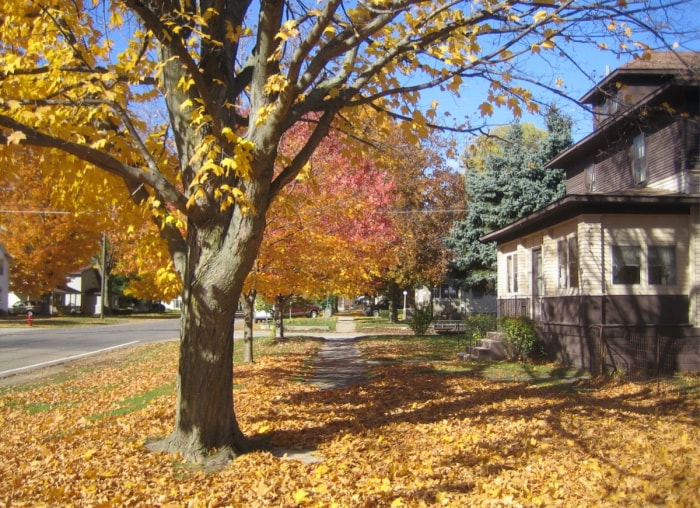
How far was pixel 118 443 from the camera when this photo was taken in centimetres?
718

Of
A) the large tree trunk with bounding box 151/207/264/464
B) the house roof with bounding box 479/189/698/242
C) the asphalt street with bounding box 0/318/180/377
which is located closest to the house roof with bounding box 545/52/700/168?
the house roof with bounding box 479/189/698/242

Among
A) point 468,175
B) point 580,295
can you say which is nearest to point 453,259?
point 468,175

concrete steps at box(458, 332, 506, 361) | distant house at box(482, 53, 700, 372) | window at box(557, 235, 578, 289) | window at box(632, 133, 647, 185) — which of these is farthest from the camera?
concrete steps at box(458, 332, 506, 361)

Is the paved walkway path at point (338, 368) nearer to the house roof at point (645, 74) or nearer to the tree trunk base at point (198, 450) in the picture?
the tree trunk base at point (198, 450)

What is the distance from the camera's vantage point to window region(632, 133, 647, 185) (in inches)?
640

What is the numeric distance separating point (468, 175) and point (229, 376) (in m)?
27.8

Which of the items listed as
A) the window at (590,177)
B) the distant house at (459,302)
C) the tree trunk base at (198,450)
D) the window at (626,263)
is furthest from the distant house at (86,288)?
the tree trunk base at (198,450)

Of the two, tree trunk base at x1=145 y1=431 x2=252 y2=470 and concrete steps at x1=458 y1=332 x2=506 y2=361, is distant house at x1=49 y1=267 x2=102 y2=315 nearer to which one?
concrete steps at x1=458 y1=332 x2=506 y2=361

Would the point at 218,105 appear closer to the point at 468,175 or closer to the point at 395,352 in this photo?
the point at 395,352

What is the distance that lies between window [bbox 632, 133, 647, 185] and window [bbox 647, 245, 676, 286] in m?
2.54

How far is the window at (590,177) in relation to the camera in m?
19.6

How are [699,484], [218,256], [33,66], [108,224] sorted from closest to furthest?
[699,484]
[218,256]
[33,66]
[108,224]

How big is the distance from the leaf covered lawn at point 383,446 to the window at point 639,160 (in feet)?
22.7

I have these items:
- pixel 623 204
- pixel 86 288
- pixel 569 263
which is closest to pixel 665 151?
pixel 623 204
